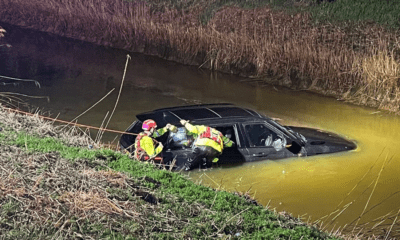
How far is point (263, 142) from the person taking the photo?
41.4 feet

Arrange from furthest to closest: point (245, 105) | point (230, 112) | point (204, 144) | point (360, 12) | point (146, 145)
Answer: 1. point (360, 12)
2. point (245, 105)
3. point (230, 112)
4. point (204, 144)
5. point (146, 145)

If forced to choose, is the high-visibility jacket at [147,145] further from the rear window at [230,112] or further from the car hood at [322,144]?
the car hood at [322,144]

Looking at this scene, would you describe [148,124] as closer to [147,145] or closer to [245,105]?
[147,145]

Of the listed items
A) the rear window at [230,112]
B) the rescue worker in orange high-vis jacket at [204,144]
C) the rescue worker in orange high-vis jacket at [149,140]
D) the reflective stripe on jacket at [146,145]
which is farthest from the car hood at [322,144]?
the reflective stripe on jacket at [146,145]

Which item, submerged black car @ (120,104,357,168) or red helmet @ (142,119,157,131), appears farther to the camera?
submerged black car @ (120,104,357,168)

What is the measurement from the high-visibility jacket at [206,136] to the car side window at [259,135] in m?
0.79

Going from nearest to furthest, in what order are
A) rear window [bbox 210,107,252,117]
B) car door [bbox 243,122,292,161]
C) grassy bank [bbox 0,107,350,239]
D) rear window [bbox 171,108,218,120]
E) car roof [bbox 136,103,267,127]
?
grassy bank [bbox 0,107,350,239]
car roof [bbox 136,103,267,127]
rear window [bbox 171,108,218,120]
car door [bbox 243,122,292,161]
rear window [bbox 210,107,252,117]

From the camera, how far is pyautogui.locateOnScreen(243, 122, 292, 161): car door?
40.1ft

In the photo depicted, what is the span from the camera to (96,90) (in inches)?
853

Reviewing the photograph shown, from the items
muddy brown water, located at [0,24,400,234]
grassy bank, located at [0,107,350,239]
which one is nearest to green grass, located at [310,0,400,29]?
muddy brown water, located at [0,24,400,234]

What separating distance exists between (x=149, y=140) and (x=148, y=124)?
0.44 meters

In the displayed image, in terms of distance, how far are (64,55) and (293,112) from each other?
12305mm

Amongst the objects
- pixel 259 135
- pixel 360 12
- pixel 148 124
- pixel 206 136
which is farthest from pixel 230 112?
pixel 360 12

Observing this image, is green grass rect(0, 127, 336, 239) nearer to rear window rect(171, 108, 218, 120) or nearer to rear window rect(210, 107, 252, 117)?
rear window rect(171, 108, 218, 120)
